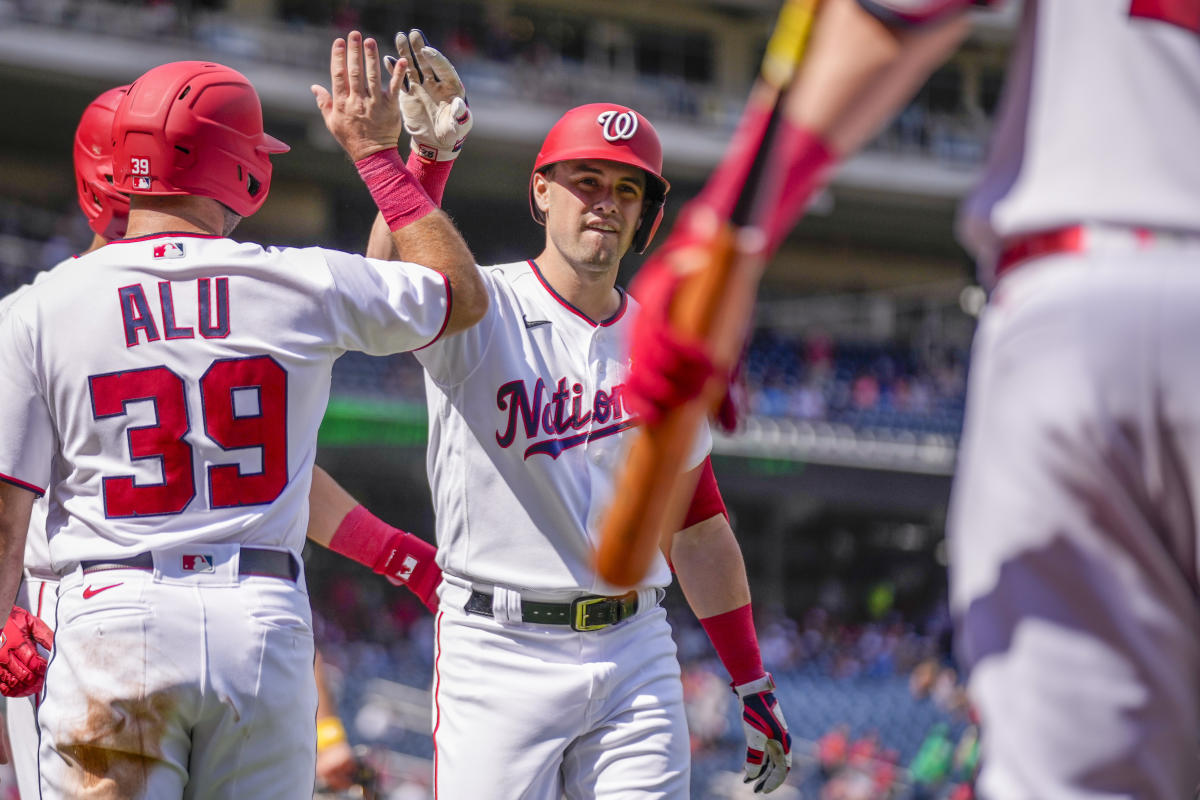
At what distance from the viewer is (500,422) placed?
327cm

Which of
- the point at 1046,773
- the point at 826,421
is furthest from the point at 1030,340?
the point at 826,421

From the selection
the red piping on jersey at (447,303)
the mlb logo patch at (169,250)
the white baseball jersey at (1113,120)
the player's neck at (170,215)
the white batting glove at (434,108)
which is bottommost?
the red piping on jersey at (447,303)

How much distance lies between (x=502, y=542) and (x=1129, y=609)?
2064mm

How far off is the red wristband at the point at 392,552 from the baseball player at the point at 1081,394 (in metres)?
2.37

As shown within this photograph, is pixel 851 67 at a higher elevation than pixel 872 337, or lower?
higher

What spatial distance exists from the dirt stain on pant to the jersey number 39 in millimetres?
381

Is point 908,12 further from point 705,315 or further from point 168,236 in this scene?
point 168,236

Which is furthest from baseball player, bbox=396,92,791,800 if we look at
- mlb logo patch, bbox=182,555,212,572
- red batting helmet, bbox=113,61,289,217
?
mlb logo patch, bbox=182,555,212,572

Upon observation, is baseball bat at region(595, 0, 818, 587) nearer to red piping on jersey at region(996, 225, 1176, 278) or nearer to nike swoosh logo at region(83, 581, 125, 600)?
red piping on jersey at region(996, 225, 1176, 278)

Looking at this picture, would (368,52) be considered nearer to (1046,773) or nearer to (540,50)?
(1046,773)

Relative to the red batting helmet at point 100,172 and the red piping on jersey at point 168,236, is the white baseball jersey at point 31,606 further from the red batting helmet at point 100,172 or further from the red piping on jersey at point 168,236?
the red piping on jersey at point 168,236

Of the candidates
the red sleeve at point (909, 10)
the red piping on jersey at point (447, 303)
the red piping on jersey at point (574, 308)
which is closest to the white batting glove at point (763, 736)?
the red piping on jersey at point (574, 308)

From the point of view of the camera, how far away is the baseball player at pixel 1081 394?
1320 mm

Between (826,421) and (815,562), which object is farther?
(815,562)
